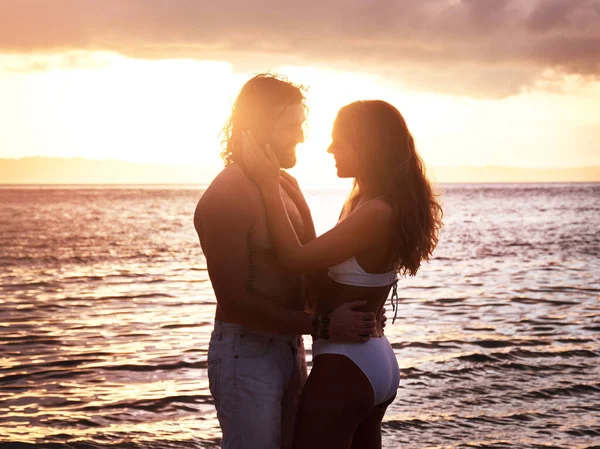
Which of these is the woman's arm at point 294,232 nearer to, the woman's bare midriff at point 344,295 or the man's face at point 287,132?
the man's face at point 287,132

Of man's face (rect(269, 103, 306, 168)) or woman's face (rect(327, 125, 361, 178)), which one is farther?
woman's face (rect(327, 125, 361, 178))

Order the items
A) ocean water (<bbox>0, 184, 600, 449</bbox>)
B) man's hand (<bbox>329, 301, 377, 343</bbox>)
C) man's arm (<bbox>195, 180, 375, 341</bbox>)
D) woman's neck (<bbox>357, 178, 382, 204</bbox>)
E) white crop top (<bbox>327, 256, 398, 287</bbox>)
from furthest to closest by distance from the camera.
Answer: ocean water (<bbox>0, 184, 600, 449</bbox>)
woman's neck (<bbox>357, 178, 382, 204</bbox>)
white crop top (<bbox>327, 256, 398, 287</bbox>)
man's hand (<bbox>329, 301, 377, 343</bbox>)
man's arm (<bbox>195, 180, 375, 341</bbox>)

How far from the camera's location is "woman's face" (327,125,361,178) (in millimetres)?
4184

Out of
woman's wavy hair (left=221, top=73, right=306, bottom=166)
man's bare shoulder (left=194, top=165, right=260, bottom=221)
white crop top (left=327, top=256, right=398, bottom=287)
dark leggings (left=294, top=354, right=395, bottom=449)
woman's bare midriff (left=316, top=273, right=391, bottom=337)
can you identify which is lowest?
dark leggings (left=294, top=354, right=395, bottom=449)

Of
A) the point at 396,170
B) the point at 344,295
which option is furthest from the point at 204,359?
the point at 396,170

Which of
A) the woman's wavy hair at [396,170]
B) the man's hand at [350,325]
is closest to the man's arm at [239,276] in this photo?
the man's hand at [350,325]

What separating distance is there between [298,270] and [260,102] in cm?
91

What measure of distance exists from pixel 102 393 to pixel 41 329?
4.60m

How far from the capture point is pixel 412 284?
20.1m

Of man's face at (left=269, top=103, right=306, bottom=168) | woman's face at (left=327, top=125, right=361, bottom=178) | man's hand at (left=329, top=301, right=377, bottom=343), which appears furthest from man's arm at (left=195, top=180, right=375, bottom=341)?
woman's face at (left=327, top=125, right=361, bottom=178)

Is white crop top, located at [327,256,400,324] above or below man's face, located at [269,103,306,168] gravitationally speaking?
below

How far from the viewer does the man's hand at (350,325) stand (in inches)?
153

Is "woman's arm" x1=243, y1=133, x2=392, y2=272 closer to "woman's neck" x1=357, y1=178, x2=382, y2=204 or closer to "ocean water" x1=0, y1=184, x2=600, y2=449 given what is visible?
"woman's neck" x1=357, y1=178, x2=382, y2=204

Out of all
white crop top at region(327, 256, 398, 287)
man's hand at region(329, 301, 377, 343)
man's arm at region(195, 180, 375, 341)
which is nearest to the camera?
man's arm at region(195, 180, 375, 341)
